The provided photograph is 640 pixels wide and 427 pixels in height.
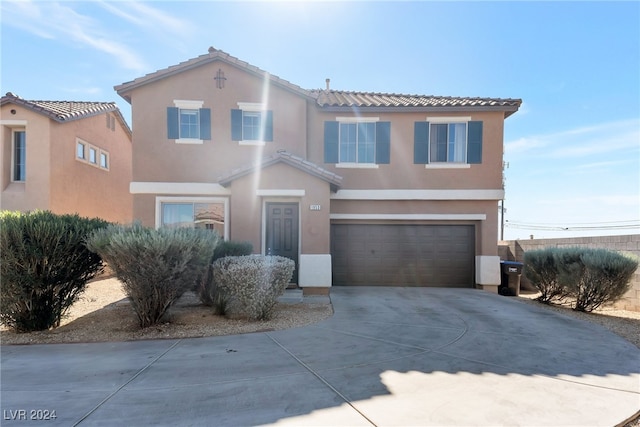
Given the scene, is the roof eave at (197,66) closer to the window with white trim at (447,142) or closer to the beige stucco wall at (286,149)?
the beige stucco wall at (286,149)

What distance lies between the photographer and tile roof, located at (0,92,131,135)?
46.8 feet

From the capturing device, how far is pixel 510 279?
Answer: 13281mm

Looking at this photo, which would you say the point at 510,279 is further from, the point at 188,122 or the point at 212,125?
the point at 188,122

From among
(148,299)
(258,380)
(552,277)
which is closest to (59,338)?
(148,299)

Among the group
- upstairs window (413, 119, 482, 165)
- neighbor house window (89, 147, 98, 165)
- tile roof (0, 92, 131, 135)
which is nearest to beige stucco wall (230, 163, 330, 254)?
upstairs window (413, 119, 482, 165)

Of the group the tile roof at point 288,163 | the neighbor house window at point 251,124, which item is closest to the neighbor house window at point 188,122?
the neighbor house window at point 251,124

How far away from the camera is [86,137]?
1689cm

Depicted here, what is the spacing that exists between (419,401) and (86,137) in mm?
18208

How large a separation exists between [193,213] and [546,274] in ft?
37.2

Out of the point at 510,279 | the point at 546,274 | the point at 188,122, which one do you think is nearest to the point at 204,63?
the point at 188,122

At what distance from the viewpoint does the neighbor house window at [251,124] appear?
12906 mm

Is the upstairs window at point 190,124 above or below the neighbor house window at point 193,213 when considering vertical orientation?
above

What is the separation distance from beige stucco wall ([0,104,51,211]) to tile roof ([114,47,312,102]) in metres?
4.45

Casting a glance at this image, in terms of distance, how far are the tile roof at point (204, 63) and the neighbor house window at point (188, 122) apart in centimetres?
103
